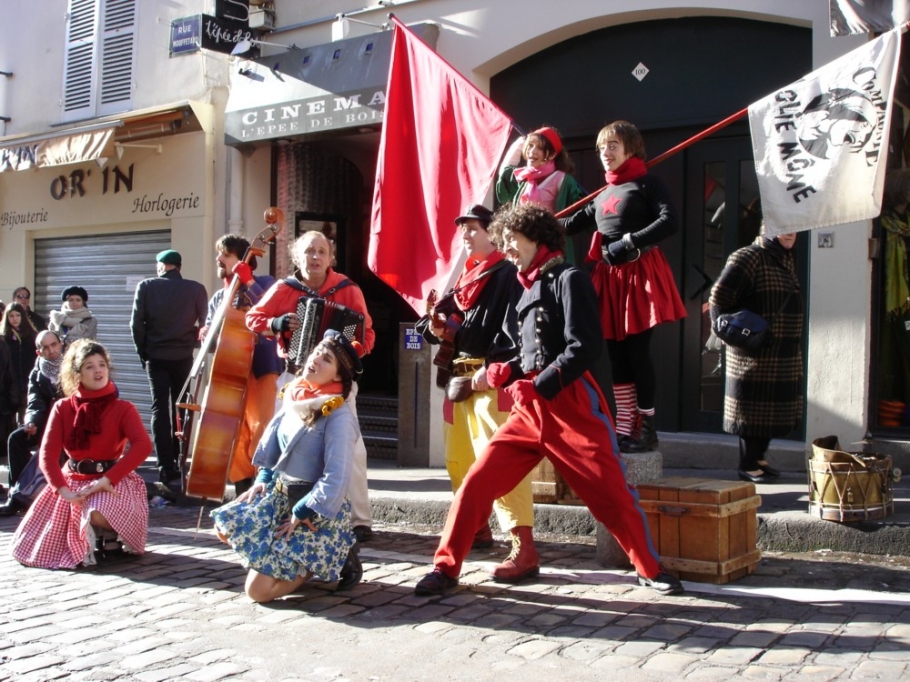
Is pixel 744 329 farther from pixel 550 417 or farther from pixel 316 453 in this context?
pixel 316 453

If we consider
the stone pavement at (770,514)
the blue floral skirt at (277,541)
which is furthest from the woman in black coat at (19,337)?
the blue floral skirt at (277,541)

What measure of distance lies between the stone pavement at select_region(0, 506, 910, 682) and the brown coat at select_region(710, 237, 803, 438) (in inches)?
41.2

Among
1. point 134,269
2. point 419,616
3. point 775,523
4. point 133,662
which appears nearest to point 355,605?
point 419,616

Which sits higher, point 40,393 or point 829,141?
point 829,141

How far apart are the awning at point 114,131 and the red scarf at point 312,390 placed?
6.63 m

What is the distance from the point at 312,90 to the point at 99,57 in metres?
4.24

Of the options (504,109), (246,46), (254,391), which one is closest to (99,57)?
(246,46)

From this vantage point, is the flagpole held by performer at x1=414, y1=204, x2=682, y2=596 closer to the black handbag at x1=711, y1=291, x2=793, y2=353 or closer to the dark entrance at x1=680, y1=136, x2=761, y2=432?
the black handbag at x1=711, y1=291, x2=793, y2=353

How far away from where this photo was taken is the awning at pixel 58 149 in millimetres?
11367

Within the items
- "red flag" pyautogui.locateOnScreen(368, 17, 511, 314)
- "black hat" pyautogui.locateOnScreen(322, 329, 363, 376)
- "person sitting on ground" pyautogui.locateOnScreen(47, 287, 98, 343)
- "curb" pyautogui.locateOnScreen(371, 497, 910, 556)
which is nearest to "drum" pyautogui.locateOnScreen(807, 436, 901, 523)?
"curb" pyautogui.locateOnScreen(371, 497, 910, 556)

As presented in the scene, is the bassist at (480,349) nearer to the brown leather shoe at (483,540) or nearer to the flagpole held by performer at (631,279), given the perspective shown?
the brown leather shoe at (483,540)

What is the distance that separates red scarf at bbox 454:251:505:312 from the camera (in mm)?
5758

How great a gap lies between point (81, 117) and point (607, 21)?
727 centimetres

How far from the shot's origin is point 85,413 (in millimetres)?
6398
